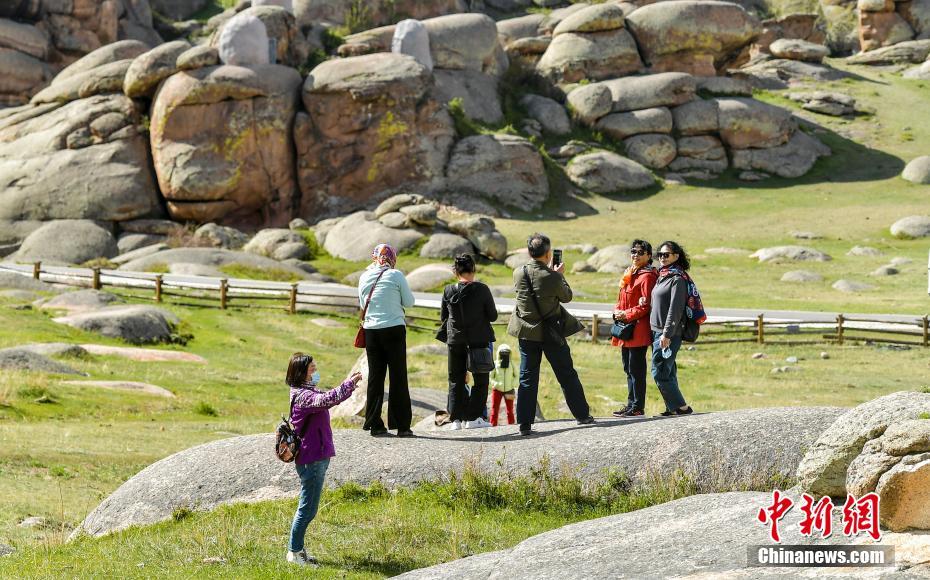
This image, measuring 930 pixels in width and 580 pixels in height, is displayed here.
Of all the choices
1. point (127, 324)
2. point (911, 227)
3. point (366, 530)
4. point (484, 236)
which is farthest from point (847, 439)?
point (911, 227)

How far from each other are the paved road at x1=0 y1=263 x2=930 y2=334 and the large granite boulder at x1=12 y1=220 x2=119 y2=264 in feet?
11.4

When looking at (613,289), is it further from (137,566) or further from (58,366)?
(137,566)

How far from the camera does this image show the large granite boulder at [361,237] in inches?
1970

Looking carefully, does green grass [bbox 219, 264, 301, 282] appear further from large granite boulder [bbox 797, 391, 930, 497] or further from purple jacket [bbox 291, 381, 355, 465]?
large granite boulder [bbox 797, 391, 930, 497]

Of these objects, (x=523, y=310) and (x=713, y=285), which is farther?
(x=713, y=285)

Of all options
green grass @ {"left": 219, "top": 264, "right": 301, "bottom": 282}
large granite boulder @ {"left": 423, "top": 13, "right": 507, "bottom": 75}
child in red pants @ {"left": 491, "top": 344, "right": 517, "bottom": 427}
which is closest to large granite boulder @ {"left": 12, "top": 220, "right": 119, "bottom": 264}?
green grass @ {"left": 219, "top": 264, "right": 301, "bottom": 282}

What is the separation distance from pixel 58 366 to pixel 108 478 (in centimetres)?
991

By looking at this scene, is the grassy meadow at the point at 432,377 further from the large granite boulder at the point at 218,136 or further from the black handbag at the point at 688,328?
the large granite boulder at the point at 218,136

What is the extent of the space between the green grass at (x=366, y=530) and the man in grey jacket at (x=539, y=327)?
1564 millimetres

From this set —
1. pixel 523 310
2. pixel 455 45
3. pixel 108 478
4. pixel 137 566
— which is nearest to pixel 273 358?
pixel 108 478

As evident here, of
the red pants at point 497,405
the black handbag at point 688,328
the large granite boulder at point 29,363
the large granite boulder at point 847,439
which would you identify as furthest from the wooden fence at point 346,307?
the large granite boulder at point 847,439

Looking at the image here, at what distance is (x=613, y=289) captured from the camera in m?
42.8

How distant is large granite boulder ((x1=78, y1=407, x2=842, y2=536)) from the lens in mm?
11258

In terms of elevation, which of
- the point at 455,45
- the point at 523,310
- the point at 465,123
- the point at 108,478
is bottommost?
the point at 108,478
